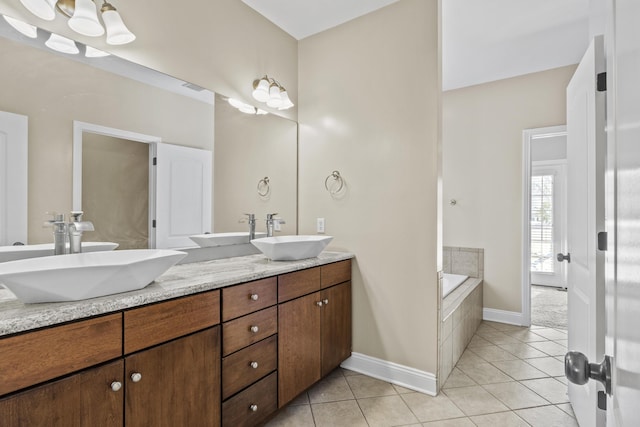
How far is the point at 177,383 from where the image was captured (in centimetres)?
131

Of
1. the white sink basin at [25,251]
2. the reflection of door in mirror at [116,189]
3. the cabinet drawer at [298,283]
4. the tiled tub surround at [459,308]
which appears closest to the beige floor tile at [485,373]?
the tiled tub surround at [459,308]

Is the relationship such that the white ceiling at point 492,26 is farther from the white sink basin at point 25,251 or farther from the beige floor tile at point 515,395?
the beige floor tile at point 515,395

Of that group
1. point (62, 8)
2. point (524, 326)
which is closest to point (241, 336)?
point (62, 8)

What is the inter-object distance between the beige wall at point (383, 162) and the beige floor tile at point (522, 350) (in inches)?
43.0

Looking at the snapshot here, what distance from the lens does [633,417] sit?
374mm

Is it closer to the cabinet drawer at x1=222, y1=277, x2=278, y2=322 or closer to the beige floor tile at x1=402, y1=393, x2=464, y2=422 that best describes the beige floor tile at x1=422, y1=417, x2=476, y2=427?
the beige floor tile at x1=402, y1=393, x2=464, y2=422

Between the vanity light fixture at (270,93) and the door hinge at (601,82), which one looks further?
the vanity light fixture at (270,93)

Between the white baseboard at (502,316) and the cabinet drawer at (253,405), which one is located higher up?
the cabinet drawer at (253,405)

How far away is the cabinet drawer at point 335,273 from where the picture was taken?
2203mm

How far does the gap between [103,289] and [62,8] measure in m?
1.27

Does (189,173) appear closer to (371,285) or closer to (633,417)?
(371,285)

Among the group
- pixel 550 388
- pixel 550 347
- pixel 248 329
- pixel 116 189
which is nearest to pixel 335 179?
pixel 248 329

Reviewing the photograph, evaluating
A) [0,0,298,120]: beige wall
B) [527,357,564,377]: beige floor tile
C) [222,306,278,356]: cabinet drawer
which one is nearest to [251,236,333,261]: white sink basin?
[222,306,278,356]: cabinet drawer

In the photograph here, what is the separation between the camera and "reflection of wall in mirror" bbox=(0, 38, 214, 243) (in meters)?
1.38
